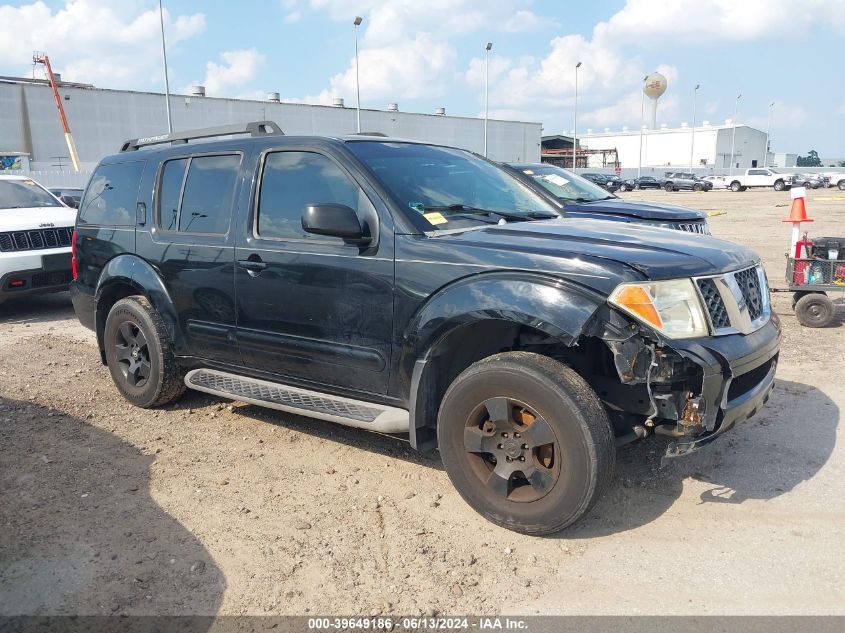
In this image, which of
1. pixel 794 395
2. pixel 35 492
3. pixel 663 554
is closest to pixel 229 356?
pixel 35 492

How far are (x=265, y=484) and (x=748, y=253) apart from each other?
301cm

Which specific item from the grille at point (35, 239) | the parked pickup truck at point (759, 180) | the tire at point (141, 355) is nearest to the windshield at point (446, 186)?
the tire at point (141, 355)

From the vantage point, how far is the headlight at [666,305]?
3.07 metres

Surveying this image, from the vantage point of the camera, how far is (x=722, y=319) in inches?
130

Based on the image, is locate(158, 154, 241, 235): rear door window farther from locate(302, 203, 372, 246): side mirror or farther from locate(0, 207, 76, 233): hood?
locate(0, 207, 76, 233): hood

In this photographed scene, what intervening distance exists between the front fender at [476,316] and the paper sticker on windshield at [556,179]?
19.5 feet

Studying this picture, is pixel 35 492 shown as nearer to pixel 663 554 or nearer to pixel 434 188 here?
pixel 434 188

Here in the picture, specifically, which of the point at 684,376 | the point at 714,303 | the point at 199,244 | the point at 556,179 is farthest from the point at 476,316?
the point at 556,179

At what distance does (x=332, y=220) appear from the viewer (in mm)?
3660

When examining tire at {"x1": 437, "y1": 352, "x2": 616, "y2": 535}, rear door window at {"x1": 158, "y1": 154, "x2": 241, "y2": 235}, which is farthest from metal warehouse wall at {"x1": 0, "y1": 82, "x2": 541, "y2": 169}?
tire at {"x1": 437, "y1": 352, "x2": 616, "y2": 535}

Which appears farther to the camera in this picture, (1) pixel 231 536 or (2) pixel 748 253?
(2) pixel 748 253

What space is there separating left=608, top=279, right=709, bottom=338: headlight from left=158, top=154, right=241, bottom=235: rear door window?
261 cm

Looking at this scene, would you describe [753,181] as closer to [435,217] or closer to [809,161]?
[435,217]

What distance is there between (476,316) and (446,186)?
1129 millimetres
